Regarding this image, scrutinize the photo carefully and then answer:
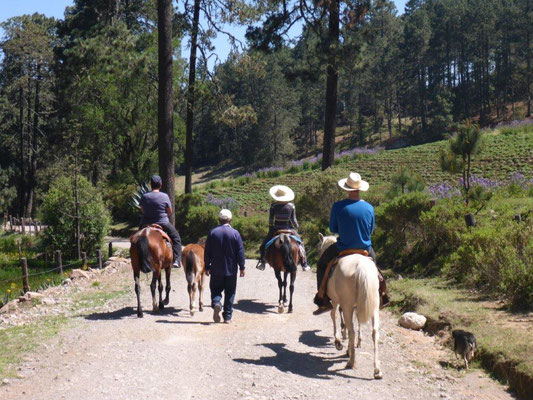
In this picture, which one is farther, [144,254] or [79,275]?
[79,275]

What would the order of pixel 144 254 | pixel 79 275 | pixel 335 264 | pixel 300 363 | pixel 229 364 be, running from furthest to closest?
pixel 79 275, pixel 144 254, pixel 335 264, pixel 300 363, pixel 229 364

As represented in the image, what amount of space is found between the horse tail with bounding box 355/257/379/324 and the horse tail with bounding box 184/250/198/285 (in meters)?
4.46

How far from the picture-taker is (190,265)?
11.1 meters

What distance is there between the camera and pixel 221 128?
318 ft

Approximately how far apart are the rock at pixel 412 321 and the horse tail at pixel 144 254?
4.54 m

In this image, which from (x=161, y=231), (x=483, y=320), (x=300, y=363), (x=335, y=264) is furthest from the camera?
(x=161, y=231)

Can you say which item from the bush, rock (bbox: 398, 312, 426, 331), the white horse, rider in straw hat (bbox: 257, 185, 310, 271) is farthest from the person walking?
the bush

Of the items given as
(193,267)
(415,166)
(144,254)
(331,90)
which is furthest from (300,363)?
(415,166)

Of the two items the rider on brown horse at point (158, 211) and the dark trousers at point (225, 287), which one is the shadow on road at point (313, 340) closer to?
the dark trousers at point (225, 287)

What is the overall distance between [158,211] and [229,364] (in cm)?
449

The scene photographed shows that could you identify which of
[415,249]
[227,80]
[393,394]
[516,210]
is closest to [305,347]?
[393,394]

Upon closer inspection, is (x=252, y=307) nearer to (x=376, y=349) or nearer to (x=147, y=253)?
(x=147, y=253)

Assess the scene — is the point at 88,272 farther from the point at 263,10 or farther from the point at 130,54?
the point at 263,10

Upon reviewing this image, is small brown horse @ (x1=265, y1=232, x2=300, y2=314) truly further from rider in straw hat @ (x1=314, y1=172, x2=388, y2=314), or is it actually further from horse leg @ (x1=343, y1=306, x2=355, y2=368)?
horse leg @ (x1=343, y1=306, x2=355, y2=368)
